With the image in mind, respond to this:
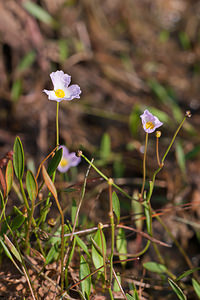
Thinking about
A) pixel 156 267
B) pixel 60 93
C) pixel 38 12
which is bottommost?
pixel 156 267

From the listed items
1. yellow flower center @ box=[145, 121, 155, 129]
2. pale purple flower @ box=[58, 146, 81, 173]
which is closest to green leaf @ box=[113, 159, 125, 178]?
pale purple flower @ box=[58, 146, 81, 173]

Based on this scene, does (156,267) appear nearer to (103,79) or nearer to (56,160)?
(56,160)

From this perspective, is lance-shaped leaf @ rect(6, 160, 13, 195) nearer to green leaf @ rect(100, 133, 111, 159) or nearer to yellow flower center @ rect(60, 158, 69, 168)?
yellow flower center @ rect(60, 158, 69, 168)

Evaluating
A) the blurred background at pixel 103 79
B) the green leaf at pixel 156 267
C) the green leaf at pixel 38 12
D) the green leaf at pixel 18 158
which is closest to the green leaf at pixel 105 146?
the blurred background at pixel 103 79

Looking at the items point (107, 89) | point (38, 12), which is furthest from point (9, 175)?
point (38, 12)

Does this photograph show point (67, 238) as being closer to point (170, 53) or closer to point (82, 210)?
point (82, 210)

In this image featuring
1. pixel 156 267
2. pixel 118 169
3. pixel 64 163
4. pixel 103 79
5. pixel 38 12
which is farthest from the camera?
pixel 103 79

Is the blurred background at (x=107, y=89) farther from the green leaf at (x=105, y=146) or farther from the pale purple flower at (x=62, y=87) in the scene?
the pale purple flower at (x=62, y=87)

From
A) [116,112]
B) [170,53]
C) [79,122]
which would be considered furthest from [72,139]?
[170,53]
